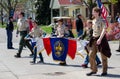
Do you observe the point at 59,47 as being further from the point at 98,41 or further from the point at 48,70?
the point at 98,41

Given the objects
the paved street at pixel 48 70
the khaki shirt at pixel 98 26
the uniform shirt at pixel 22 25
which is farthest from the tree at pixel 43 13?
the khaki shirt at pixel 98 26

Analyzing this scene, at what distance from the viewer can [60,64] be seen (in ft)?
43.1

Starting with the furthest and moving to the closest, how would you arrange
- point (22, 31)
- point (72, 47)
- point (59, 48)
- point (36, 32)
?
1. point (22, 31)
2. point (36, 32)
3. point (59, 48)
4. point (72, 47)

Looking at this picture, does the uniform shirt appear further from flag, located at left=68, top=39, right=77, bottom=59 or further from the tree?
the tree

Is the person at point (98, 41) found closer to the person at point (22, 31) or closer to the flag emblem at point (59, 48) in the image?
the flag emblem at point (59, 48)

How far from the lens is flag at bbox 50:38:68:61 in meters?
12.9

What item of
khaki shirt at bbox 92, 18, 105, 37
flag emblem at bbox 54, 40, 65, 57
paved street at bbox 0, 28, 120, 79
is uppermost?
khaki shirt at bbox 92, 18, 105, 37

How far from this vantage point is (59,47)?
1301 centimetres

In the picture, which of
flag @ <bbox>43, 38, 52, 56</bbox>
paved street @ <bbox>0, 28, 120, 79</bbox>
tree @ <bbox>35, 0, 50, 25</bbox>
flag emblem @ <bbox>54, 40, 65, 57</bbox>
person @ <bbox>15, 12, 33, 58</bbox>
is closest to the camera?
paved street @ <bbox>0, 28, 120, 79</bbox>

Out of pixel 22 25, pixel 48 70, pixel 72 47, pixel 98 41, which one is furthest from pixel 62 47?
pixel 22 25

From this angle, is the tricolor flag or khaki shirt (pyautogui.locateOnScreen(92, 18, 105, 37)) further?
the tricolor flag

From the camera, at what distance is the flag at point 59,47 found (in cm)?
1290

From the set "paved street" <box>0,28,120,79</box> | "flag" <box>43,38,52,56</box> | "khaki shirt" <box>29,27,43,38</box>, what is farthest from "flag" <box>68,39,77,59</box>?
"khaki shirt" <box>29,27,43,38</box>

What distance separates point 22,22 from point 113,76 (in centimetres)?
654
